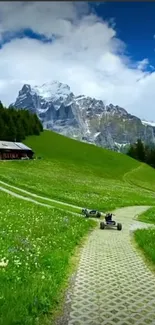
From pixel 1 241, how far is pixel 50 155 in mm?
121147

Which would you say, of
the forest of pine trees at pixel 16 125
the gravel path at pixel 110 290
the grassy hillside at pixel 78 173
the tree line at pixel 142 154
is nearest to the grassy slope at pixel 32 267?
the gravel path at pixel 110 290

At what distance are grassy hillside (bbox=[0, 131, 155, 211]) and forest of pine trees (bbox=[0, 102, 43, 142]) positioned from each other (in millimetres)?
4260

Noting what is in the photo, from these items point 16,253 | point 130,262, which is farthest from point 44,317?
point 130,262

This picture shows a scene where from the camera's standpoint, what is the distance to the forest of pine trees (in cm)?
14388

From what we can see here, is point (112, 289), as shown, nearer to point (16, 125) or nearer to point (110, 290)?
point (110, 290)

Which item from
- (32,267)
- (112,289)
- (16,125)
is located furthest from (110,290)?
(16,125)

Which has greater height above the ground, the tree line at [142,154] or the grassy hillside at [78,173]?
the tree line at [142,154]

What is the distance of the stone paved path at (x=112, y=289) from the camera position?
428 inches

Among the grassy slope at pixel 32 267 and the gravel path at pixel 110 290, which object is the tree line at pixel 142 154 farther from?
the gravel path at pixel 110 290

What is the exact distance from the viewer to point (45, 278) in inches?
523

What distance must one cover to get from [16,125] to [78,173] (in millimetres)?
53998

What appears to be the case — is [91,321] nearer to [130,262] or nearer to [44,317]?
[44,317]

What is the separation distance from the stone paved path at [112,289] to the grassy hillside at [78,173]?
2748 centimetres

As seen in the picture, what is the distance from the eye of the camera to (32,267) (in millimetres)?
14188
